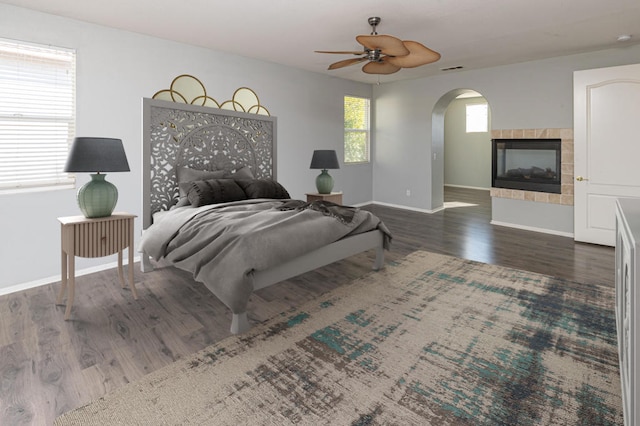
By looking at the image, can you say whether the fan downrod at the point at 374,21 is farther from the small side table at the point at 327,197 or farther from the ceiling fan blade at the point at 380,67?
the small side table at the point at 327,197

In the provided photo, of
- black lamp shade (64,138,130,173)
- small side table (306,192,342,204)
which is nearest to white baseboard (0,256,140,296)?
black lamp shade (64,138,130,173)

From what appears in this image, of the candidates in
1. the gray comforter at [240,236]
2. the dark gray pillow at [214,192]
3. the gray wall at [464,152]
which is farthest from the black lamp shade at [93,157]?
the gray wall at [464,152]

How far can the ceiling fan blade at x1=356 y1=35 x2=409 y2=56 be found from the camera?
9.67ft

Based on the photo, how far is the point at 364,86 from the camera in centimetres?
747

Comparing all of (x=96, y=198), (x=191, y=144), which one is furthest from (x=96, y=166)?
(x=191, y=144)

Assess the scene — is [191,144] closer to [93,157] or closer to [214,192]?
[214,192]

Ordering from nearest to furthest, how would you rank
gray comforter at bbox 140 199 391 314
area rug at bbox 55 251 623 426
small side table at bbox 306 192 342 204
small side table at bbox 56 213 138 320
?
area rug at bbox 55 251 623 426
gray comforter at bbox 140 199 391 314
small side table at bbox 56 213 138 320
small side table at bbox 306 192 342 204

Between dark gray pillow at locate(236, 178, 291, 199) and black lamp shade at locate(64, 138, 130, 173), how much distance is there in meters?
1.43

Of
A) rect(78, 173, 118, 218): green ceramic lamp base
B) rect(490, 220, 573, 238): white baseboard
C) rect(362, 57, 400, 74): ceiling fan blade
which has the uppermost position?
rect(362, 57, 400, 74): ceiling fan blade

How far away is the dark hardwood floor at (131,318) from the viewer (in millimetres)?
1896

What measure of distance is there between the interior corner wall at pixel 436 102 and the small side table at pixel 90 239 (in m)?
5.05

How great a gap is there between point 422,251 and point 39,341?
3678 mm

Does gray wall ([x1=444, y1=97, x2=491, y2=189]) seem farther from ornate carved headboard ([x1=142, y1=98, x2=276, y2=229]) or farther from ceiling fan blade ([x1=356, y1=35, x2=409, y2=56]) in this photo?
ceiling fan blade ([x1=356, y1=35, x2=409, y2=56])

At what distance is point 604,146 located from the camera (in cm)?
457
